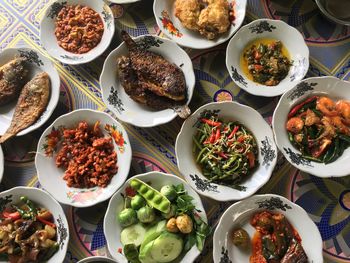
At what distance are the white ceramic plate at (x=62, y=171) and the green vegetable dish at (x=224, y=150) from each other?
0.57 meters

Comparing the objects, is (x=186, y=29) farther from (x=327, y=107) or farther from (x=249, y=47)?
(x=327, y=107)

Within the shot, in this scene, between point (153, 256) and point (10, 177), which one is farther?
point (10, 177)

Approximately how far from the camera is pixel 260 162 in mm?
2850

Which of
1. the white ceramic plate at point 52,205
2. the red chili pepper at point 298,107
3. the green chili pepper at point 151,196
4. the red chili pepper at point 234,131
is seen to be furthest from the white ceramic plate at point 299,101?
the white ceramic plate at point 52,205

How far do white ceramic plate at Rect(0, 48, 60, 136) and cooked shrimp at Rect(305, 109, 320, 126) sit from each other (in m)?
1.96

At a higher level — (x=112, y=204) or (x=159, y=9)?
(x=159, y=9)

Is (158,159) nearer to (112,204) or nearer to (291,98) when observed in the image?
(112,204)

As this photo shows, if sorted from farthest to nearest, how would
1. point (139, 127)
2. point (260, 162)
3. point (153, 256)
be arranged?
1. point (139, 127)
2. point (260, 162)
3. point (153, 256)

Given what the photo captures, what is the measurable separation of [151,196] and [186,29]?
4.58ft

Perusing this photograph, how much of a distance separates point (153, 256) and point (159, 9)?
1943mm

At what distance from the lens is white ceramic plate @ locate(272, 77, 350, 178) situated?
2.70 metres

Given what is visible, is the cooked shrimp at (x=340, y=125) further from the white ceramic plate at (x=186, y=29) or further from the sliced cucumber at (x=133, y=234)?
the sliced cucumber at (x=133, y=234)

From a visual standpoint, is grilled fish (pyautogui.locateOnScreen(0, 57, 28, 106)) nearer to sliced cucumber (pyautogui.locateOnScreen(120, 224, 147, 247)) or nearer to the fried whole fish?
the fried whole fish

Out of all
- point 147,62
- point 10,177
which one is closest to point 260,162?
point 147,62
